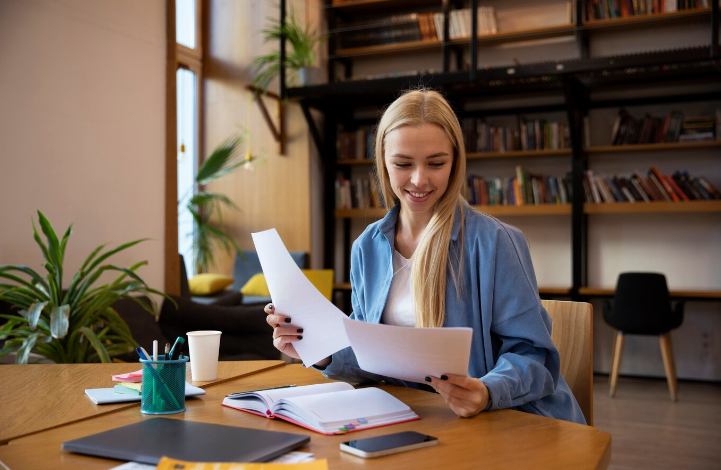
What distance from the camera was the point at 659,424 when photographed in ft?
12.5

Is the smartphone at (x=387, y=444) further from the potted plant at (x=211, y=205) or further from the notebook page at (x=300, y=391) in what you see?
the potted plant at (x=211, y=205)

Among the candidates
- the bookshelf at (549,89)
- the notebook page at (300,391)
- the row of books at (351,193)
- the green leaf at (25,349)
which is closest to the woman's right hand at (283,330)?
the notebook page at (300,391)

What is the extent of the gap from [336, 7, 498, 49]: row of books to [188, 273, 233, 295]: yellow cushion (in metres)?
2.27

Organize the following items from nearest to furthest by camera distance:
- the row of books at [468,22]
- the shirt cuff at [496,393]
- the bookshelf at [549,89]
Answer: the shirt cuff at [496,393] → the bookshelf at [549,89] → the row of books at [468,22]

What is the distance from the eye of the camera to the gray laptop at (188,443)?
928mm

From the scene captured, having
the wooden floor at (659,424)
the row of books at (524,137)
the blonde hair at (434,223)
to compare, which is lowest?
the wooden floor at (659,424)

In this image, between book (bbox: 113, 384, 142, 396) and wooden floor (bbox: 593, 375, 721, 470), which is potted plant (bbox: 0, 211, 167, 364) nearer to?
book (bbox: 113, 384, 142, 396)

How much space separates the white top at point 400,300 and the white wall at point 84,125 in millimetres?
2190

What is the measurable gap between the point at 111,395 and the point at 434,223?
0.73 m

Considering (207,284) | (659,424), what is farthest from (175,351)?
Result: (207,284)

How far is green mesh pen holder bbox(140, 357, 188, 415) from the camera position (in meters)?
1.20

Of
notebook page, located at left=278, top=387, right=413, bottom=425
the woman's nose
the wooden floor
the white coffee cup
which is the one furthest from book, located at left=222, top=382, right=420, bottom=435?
the wooden floor

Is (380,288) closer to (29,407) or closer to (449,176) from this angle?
(449,176)

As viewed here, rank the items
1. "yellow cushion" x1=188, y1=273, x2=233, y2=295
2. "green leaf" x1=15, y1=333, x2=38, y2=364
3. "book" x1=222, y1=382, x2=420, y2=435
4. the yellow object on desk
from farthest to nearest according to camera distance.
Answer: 1. "yellow cushion" x1=188, y1=273, x2=233, y2=295
2. "green leaf" x1=15, y1=333, x2=38, y2=364
3. "book" x1=222, y1=382, x2=420, y2=435
4. the yellow object on desk
